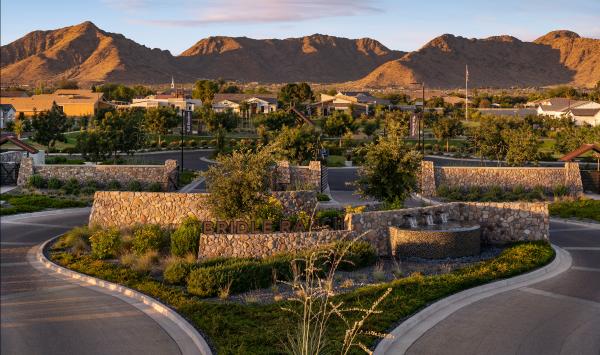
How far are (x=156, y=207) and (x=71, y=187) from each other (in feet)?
39.6

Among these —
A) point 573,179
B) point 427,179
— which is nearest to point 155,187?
point 427,179

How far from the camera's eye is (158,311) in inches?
654

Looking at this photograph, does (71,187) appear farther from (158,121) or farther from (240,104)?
(240,104)

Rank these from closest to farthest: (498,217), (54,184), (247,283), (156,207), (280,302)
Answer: (280,302)
(247,283)
(498,217)
(156,207)
(54,184)

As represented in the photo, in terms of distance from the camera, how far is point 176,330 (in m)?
15.2

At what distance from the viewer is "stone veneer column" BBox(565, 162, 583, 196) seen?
3547 centimetres

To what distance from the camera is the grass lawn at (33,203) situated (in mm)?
30266

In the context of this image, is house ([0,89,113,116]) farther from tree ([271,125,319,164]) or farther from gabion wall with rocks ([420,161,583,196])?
gabion wall with rocks ([420,161,583,196])

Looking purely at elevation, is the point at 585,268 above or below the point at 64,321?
above

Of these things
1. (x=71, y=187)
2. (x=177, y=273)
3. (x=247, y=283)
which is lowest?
(x=247, y=283)

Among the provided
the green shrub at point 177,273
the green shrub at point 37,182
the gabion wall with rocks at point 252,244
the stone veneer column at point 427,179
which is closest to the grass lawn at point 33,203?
the green shrub at point 37,182

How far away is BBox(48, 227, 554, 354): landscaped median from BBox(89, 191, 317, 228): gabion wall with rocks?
61.8 inches

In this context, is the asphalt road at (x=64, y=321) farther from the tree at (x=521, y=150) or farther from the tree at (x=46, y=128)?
the tree at (x=46, y=128)

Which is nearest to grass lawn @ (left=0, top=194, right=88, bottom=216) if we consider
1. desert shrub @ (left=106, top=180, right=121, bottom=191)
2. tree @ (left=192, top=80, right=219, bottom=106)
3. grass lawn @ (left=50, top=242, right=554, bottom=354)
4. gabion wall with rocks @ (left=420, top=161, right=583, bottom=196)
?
desert shrub @ (left=106, top=180, right=121, bottom=191)
